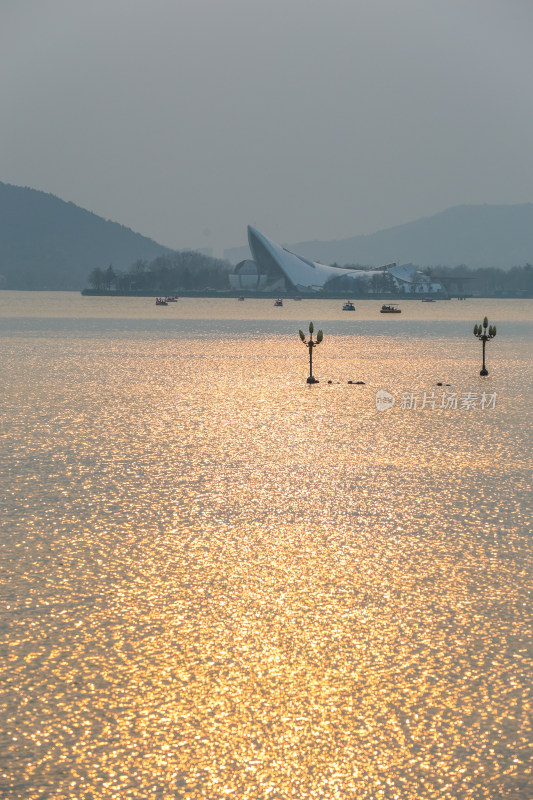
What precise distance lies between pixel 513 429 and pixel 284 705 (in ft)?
69.6

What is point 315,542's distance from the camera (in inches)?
568

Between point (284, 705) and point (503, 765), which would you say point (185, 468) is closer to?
point (284, 705)

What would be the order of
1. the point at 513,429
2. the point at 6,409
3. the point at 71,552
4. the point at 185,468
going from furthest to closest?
the point at 6,409 → the point at 513,429 → the point at 185,468 → the point at 71,552

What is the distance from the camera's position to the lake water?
7.58m

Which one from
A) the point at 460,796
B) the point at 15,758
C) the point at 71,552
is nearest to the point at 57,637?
the point at 15,758

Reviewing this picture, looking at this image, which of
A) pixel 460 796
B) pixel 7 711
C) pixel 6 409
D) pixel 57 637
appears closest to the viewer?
pixel 460 796

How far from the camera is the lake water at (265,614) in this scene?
7.58m

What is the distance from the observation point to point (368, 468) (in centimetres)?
2122

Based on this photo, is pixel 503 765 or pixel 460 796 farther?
pixel 503 765

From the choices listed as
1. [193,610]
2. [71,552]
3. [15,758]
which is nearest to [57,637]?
[193,610]

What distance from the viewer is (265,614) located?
11.0m

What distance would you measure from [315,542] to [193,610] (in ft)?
11.8

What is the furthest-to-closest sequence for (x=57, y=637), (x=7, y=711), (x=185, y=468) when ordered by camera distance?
1. (x=185, y=468)
2. (x=57, y=637)
3. (x=7, y=711)

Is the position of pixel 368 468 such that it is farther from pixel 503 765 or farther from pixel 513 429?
pixel 503 765
